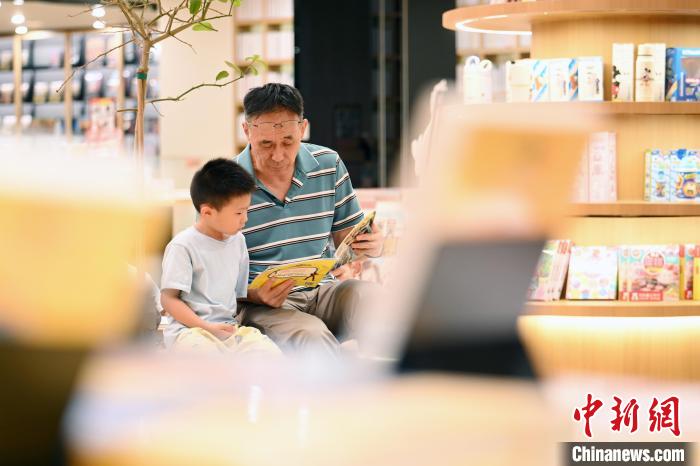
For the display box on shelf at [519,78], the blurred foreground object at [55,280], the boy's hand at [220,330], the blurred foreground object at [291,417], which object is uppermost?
the display box on shelf at [519,78]

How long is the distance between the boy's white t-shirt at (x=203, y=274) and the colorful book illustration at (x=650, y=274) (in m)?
1.94

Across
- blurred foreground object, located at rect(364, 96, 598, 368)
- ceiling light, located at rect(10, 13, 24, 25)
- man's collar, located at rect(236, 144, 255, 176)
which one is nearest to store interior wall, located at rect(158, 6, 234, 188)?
ceiling light, located at rect(10, 13, 24, 25)

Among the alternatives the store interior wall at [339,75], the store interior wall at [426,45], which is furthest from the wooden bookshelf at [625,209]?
the store interior wall at [426,45]

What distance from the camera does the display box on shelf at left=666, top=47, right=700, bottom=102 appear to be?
3725mm

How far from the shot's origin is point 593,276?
3.72 meters

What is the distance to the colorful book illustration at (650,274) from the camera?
371 cm

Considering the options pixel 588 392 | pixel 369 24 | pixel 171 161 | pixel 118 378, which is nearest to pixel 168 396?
pixel 118 378

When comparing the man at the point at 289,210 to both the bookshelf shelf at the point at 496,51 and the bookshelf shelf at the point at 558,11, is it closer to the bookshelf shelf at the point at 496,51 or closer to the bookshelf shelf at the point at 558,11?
the bookshelf shelf at the point at 558,11

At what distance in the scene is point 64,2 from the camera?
10.4 m

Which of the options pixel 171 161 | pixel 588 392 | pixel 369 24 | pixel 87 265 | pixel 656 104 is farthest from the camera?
pixel 171 161

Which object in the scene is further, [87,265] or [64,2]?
[64,2]

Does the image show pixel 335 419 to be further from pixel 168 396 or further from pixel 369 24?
pixel 369 24

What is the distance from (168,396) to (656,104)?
11.6 ft

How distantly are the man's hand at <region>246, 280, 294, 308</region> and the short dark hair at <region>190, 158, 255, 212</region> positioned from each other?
22cm
